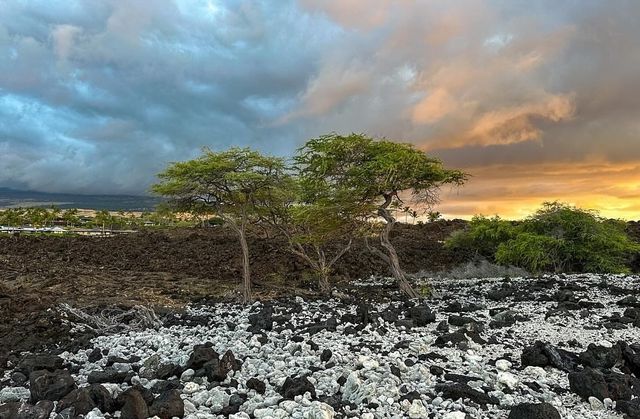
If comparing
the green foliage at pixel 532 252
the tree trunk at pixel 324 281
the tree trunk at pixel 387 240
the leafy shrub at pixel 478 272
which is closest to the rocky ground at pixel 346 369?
the tree trunk at pixel 387 240

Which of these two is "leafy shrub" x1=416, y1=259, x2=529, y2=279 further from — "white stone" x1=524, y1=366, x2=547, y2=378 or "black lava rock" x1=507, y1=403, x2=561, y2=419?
"black lava rock" x1=507, y1=403, x2=561, y2=419

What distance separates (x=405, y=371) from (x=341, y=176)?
8.86m

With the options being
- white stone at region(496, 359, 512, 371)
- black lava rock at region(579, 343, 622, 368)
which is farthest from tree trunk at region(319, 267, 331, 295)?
black lava rock at region(579, 343, 622, 368)

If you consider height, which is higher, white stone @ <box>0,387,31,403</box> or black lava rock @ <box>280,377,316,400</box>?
black lava rock @ <box>280,377,316,400</box>

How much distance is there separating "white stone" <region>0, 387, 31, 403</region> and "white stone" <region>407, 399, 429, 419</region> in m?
4.98

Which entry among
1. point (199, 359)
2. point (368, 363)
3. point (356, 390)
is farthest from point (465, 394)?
point (199, 359)

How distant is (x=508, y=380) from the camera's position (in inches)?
261

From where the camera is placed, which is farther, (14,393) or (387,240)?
(387,240)

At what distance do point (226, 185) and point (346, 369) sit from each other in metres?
9.67

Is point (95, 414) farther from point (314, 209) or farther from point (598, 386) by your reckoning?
point (314, 209)

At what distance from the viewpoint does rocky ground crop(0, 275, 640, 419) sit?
19.4 ft

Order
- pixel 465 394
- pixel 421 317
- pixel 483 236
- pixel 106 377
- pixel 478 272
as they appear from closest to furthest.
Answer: pixel 465 394
pixel 106 377
pixel 421 317
pixel 478 272
pixel 483 236

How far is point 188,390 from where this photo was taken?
654 centimetres

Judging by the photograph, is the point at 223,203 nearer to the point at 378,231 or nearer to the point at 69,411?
the point at 378,231
